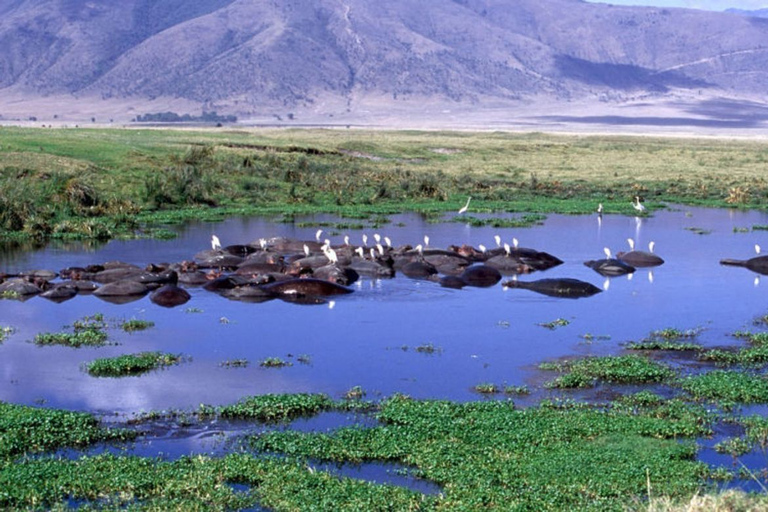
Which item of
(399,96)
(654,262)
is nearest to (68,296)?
(654,262)

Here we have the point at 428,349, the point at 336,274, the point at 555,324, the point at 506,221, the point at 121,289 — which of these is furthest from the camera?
the point at 506,221

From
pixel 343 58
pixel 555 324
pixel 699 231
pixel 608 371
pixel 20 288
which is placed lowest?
pixel 699 231

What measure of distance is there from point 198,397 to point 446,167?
37.4m

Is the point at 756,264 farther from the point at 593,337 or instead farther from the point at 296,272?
the point at 296,272

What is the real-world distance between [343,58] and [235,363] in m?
148

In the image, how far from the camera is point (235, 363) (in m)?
15.1

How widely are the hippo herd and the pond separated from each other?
36 cm

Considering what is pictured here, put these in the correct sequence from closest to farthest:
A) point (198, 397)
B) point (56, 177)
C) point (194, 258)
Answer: point (198, 397) < point (194, 258) < point (56, 177)

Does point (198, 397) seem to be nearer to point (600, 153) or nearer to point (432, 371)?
point (432, 371)

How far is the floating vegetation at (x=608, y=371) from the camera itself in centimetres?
1412

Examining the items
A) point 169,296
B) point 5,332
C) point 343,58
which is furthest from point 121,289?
point 343,58

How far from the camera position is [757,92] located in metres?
173

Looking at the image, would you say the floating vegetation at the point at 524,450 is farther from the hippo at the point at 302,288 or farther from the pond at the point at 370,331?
the hippo at the point at 302,288

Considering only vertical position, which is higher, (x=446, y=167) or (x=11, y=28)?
(x=11, y=28)
